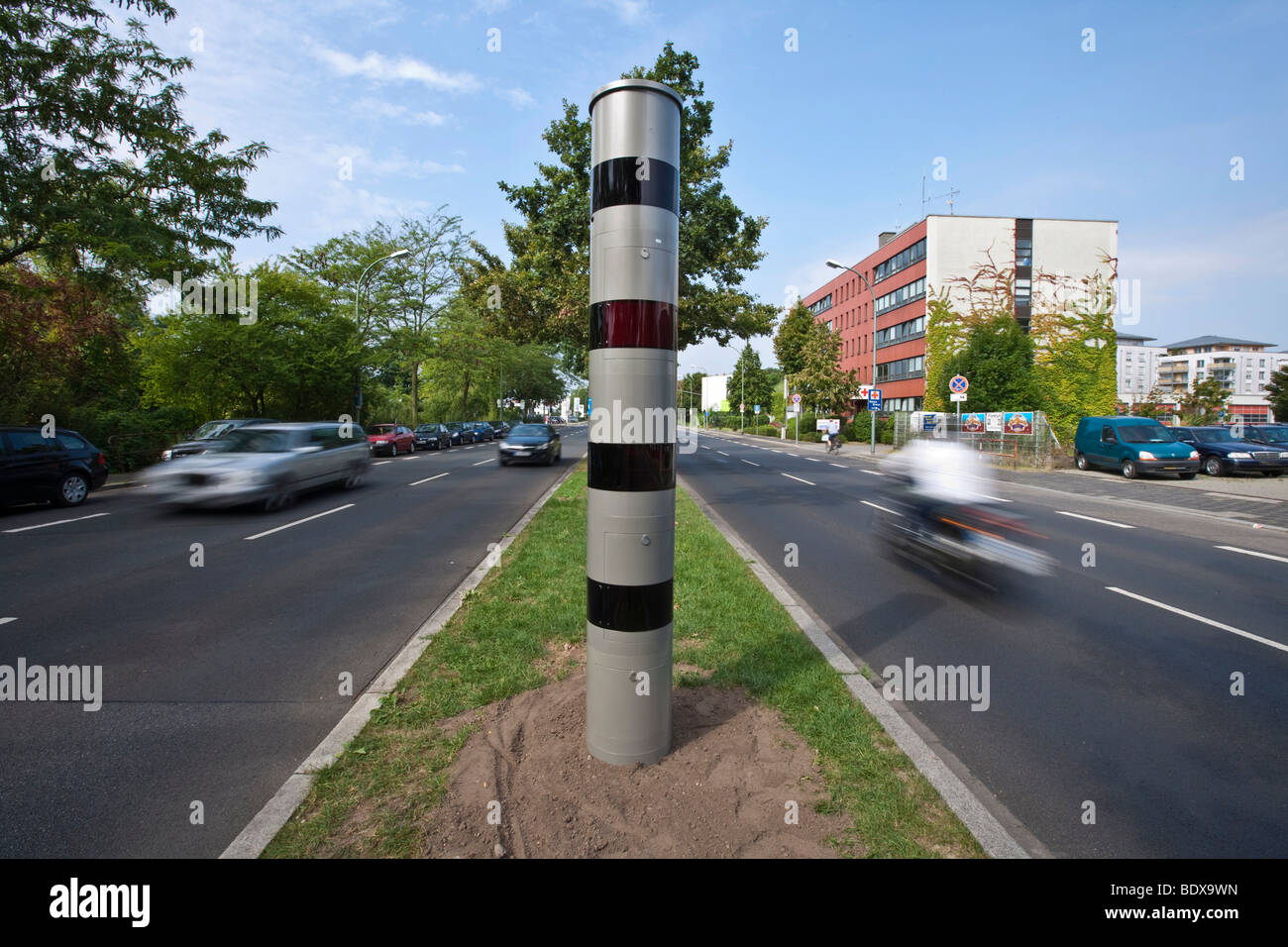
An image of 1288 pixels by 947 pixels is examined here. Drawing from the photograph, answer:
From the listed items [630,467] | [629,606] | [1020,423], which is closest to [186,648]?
[629,606]

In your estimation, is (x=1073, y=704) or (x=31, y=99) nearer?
(x=1073, y=704)

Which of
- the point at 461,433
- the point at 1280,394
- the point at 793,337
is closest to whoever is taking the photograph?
the point at 461,433

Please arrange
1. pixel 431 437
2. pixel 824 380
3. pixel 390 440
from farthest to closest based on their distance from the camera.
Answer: pixel 824 380 < pixel 431 437 < pixel 390 440

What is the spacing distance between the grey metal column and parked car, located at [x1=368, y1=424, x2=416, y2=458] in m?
30.0

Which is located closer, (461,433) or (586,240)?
(586,240)

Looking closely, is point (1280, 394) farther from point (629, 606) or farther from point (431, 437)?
point (629, 606)

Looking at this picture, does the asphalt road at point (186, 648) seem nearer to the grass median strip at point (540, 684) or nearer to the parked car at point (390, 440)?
the grass median strip at point (540, 684)

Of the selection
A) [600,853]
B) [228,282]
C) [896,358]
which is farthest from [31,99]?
[896,358]

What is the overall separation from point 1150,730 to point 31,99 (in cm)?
2082

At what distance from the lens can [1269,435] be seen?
22.4m

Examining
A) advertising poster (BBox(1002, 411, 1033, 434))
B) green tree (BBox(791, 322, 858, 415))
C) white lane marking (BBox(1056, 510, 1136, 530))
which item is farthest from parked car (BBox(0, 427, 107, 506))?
green tree (BBox(791, 322, 858, 415))

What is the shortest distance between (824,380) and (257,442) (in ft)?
147
